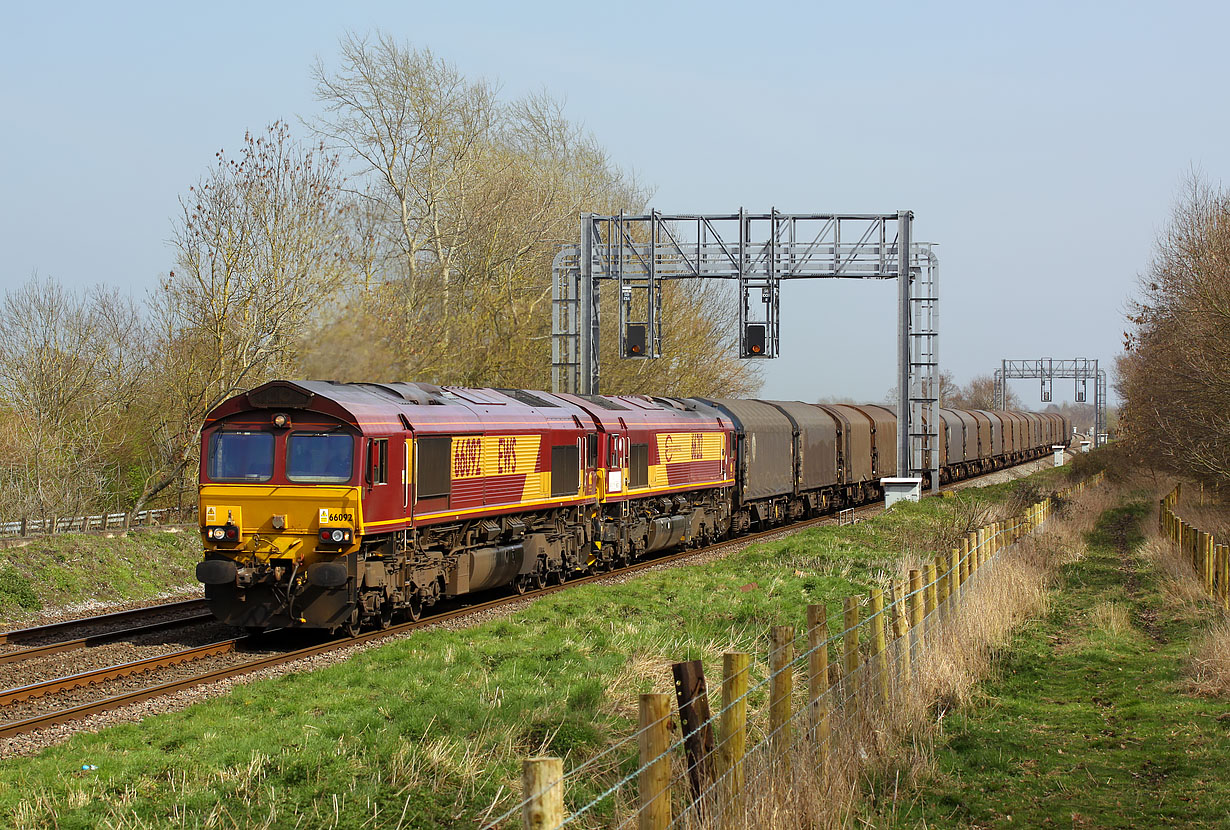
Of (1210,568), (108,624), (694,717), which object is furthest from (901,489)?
(694,717)

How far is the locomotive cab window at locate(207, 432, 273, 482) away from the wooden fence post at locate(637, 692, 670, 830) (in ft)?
33.6

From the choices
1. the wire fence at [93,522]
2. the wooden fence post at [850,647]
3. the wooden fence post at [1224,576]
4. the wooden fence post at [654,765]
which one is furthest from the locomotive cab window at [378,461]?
the wooden fence post at [1224,576]

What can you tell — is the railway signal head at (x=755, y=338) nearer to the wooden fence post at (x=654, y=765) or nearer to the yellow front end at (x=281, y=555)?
the yellow front end at (x=281, y=555)

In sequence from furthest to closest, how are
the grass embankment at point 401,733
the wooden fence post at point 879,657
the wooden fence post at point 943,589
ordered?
1. the wooden fence post at point 943,589
2. the wooden fence post at point 879,657
3. the grass embankment at point 401,733

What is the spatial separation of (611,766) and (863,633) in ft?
12.1

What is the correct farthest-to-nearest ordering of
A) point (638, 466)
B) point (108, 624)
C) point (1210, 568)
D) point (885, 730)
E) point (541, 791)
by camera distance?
point (638, 466) < point (1210, 568) < point (108, 624) < point (885, 730) < point (541, 791)

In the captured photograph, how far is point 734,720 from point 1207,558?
43.2 ft

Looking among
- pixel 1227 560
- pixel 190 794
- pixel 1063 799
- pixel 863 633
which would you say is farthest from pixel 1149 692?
pixel 190 794

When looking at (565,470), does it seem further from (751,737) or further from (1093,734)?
(1093,734)

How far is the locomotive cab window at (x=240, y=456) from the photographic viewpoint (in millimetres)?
14711

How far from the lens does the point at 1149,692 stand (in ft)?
37.1

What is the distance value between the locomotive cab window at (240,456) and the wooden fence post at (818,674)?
28.6 feet

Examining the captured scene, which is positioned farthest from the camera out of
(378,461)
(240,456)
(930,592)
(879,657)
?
(240,456)

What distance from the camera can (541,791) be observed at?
4.52 m
